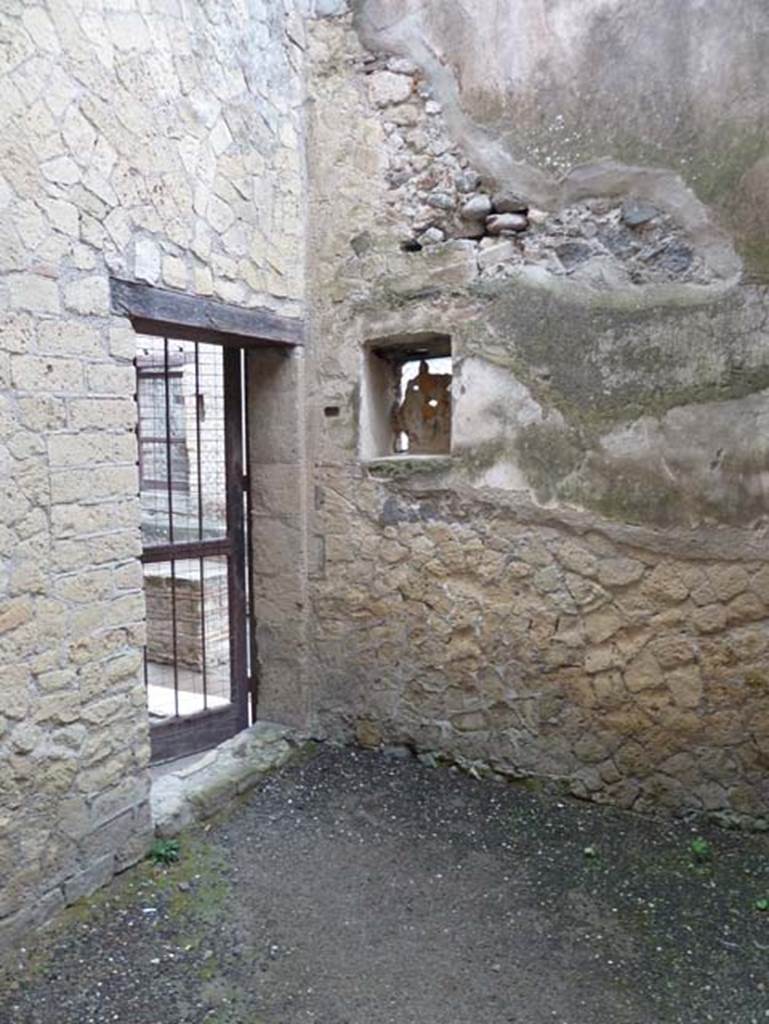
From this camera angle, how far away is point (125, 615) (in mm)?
2609

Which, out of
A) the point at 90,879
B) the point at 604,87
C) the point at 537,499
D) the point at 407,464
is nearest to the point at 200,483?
A: the point at 407,464

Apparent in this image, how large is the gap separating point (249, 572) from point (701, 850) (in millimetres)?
2120

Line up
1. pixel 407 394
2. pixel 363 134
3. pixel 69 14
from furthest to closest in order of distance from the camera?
pixel 407 394
pixel 363 134
pixel 69 14

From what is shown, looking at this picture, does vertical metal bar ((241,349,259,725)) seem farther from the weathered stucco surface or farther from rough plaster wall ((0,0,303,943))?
rough plaster wall ((0,0,303,943))

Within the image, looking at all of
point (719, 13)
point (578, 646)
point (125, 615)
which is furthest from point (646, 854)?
point (719, 13)

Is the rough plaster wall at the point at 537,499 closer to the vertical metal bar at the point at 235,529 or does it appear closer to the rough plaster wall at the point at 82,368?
the vertical metal bar at the point at 235,529

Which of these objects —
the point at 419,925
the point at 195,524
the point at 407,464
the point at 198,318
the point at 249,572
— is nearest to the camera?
the point at 419,925

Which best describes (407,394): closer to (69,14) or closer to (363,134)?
(363,134)

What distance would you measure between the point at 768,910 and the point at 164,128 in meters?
3.17

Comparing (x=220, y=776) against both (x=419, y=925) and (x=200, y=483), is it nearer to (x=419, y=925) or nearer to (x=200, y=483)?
(x=419, y=925)

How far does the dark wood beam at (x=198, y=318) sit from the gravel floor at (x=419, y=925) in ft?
6.01

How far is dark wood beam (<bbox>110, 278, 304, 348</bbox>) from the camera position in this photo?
8.55 feet

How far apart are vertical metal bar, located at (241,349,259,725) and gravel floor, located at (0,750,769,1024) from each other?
621mm

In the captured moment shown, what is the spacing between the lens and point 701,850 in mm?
2699
